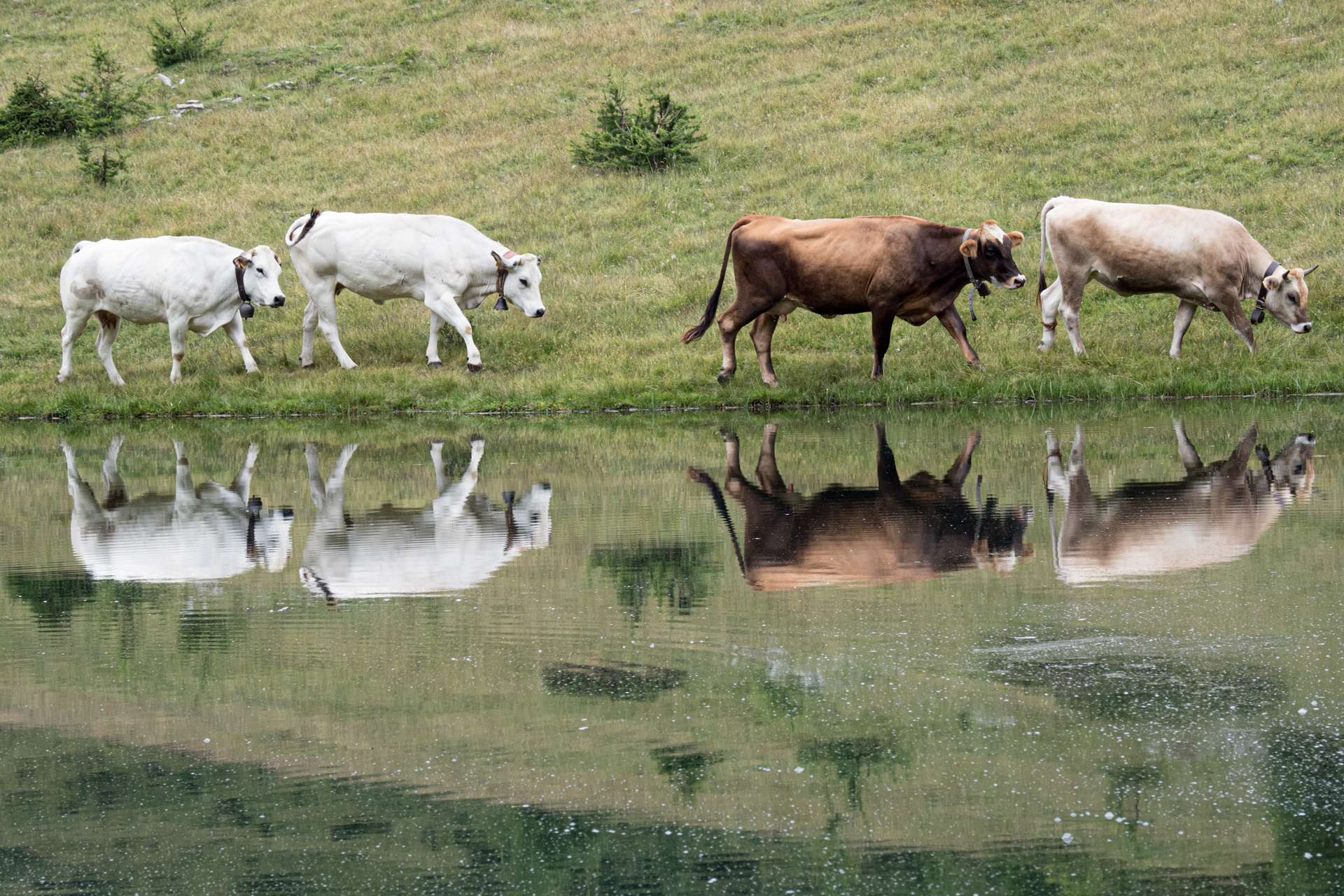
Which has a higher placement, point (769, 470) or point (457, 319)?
point (457, 319)

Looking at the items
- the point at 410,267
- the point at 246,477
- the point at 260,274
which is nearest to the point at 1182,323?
the point at 410,267

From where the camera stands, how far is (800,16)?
109 ft

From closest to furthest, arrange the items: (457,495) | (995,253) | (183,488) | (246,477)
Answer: (457,495) → (183,488) → (246,477) → (995,253)

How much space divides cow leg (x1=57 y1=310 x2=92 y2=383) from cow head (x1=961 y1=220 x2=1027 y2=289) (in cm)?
1148

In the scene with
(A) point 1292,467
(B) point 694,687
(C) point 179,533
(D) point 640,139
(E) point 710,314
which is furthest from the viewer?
(D) point 640,139

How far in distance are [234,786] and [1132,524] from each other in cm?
532

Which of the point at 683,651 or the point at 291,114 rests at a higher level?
the point at 291,114

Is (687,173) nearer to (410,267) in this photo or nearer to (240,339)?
(410,267)

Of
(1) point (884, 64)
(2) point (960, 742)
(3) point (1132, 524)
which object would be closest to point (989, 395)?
(3) point (1132, 524)

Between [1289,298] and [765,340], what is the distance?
5.86m

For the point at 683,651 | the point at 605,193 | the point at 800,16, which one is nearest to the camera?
the point at 683,651

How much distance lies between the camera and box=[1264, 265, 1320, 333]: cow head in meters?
15.1

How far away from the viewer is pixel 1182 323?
1574cm

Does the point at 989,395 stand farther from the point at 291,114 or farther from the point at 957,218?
the point at 291,114
